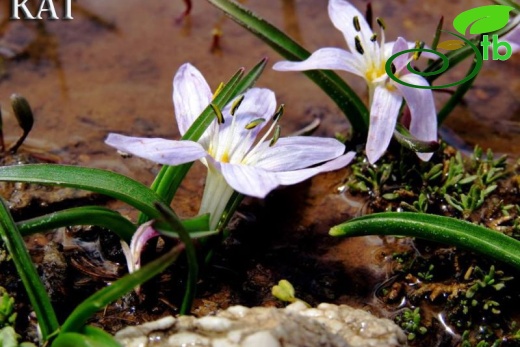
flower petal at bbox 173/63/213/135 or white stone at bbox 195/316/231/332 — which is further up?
flower petal at bbox 173/63/213/135

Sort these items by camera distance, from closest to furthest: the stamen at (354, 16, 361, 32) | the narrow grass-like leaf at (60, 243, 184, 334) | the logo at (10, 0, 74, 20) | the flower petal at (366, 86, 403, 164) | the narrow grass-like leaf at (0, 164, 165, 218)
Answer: the narrow grass-like leaf at (60, 243, 184, 334)
the narrow grass-like leaf at (0, 164, 165, 218)
the flower petal at (366, 86, 403, 164)
the stamen at (354, 16, 361, 32)
the logo at (10, 0, 74, 20)

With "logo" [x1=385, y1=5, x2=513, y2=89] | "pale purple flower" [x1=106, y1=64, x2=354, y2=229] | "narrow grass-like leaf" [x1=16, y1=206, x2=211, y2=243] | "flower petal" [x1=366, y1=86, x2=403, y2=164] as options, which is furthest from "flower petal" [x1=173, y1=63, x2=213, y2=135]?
"logo" [x1=385, y1=5, x2=513, y2=89]

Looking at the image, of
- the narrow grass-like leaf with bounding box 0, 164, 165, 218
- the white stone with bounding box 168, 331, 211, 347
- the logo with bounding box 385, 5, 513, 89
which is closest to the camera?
the white stone with bounding box 168, 331, 211, 347

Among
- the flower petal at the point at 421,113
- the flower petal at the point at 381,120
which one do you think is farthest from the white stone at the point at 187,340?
the flower petal at the point at 421,113

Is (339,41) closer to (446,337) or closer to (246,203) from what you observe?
(246,203)

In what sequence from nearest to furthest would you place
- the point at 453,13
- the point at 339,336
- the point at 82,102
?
the point at 339,336 → the point at 82,102 → the point at 453,13

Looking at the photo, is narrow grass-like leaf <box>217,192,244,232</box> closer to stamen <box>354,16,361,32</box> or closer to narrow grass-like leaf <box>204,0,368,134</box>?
narrow grass-like leaf <box>204,0,368,134</box>

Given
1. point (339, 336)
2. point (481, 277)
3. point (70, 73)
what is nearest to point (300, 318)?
point (339, 336)

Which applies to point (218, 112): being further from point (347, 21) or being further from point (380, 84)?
point (347, 21)

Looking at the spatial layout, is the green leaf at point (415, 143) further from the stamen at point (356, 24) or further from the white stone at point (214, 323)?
the white stone at point (214, 323)
